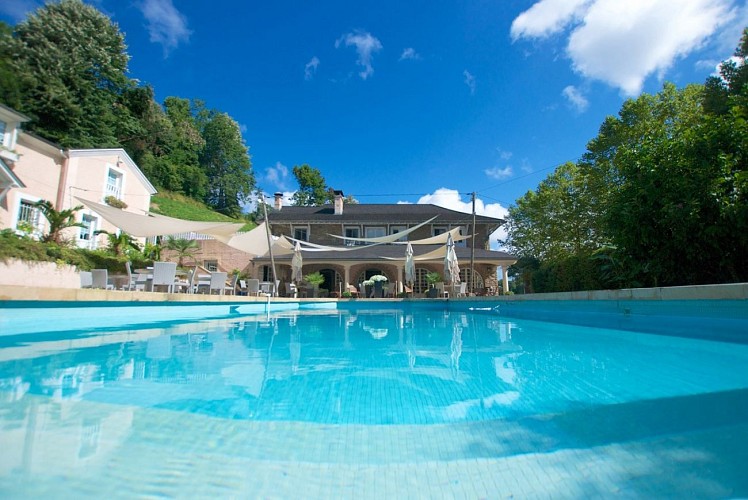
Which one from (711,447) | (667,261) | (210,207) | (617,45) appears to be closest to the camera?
(711,447)

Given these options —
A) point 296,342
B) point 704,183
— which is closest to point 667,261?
point 704,183

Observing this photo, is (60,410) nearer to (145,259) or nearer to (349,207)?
(145,259)

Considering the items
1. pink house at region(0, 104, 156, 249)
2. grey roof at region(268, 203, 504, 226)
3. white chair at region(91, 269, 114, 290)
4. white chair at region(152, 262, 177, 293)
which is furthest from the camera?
grey roof at region(268, 203, 504, 226)

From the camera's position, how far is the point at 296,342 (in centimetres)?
572

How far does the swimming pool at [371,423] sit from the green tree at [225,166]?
141 ft

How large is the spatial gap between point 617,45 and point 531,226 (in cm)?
1443

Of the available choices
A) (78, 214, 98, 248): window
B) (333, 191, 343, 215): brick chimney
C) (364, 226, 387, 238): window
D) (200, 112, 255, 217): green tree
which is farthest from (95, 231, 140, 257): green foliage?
(200, 112, 255, 217): green tree

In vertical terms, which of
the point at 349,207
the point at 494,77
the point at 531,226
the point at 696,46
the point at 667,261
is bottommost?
the point at 667,261

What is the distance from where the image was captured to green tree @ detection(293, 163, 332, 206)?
47.4m

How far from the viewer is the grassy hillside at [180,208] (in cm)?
3097

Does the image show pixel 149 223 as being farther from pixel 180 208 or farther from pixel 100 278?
pixel 180 208

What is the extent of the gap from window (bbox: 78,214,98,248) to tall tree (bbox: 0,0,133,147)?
20.6ft

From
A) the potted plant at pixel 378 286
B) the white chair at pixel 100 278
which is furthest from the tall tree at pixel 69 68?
the potted plant at pixel 378 286

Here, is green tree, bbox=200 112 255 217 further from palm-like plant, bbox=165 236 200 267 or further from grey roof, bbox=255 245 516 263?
grey roof, bbox=255 245 516 263
